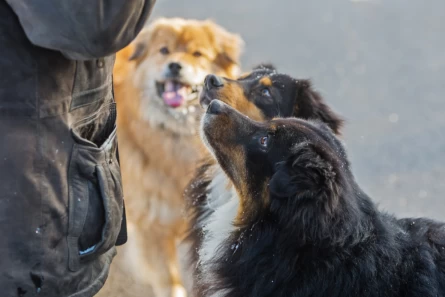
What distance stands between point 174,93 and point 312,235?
8.49 feet

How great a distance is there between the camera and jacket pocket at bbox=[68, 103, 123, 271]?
6.80 ft

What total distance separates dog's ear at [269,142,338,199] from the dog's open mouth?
2180 millimetres

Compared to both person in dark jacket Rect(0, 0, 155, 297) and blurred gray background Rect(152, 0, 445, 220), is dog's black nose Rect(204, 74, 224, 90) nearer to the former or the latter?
blurred gray background Rect(152, 0, 445, 220)

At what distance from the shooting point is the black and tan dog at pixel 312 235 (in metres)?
2.36

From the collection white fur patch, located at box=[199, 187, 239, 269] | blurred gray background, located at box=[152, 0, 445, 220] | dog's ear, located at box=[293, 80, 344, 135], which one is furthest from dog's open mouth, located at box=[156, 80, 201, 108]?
white fur patch, located at box=[199, 187, 239, 269]

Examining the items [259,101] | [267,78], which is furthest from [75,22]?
[267,78]

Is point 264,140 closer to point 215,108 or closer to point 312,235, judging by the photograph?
point 215,108

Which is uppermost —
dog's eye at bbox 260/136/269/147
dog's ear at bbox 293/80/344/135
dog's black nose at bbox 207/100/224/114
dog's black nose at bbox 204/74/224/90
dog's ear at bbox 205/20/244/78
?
dog's ear at bbox 293/80/344/135

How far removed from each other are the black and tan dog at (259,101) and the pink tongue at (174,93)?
69 centimetres

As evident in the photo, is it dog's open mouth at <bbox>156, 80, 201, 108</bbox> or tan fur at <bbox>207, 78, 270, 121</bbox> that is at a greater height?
tan fur at <bbox>207, 78, 270, 121</bbox>

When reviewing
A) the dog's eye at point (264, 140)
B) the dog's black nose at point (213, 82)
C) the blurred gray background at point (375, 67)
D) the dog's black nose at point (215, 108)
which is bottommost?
the dog's black nose at point (215, 108)

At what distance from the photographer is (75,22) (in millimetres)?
1803

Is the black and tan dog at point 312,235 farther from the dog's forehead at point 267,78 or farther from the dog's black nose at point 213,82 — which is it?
the dog's forehead at point 267,78

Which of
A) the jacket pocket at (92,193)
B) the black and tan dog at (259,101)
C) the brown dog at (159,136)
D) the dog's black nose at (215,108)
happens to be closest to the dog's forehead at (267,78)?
the black and tan dog at (259,101)
